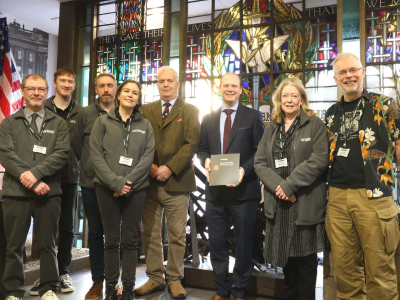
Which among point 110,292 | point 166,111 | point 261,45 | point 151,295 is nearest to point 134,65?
point 261,45

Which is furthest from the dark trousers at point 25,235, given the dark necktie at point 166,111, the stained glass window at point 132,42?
the stained glass window at point 132,42

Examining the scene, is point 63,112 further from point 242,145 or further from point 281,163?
point 281,163

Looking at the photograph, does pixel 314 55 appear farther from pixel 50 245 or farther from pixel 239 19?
pixel 50 245

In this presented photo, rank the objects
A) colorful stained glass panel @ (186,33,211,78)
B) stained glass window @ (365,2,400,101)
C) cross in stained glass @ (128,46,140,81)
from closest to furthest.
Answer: stained glass window @ (365,2,400,101), colorful stained glass panel @ (186,33,211,78), cross in stained glass @ (128,46,140,81)

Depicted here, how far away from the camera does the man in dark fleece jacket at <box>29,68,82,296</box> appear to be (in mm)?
3248

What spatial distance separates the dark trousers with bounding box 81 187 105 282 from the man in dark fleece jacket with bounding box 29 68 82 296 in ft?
1.02

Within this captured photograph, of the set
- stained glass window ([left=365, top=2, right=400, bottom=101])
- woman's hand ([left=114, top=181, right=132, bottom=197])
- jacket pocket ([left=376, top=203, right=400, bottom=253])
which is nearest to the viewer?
jacket pocket ([left=376, top=203, right=400, bottom=253])

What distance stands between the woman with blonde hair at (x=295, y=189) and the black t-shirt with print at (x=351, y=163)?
8 cm

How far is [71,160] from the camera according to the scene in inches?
129

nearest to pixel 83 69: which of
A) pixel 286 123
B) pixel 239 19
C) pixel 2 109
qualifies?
pixel 2 109

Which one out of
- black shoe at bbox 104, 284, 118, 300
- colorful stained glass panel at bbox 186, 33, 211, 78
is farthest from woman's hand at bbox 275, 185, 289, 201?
colorful stained glass panel at bbox 186, 33, 211, 78

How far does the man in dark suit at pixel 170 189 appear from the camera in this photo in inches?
121

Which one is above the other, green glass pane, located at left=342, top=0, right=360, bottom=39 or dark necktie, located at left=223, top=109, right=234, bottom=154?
green glass pane, located at left=342, top=0, right=360, bottom=39

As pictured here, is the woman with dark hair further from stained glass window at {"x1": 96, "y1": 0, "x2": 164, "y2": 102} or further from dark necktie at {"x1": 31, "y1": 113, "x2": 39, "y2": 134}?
stained glass window at {"x1": 96, "y1": 0, "x2": 164, "y2": 102}
